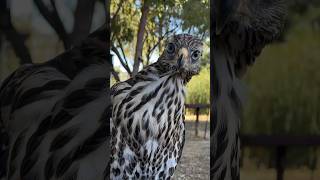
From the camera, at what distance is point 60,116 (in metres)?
3.08

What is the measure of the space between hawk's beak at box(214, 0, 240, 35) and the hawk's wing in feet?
3.15

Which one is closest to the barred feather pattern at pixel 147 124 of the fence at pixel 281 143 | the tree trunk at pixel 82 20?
the tree trunk at pixel 82 20

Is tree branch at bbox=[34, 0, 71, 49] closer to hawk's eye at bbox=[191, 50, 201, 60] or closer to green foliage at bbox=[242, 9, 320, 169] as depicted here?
hawk's eye at bbox=[191, 50, 201, 60]

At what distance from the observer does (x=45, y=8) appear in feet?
10.0

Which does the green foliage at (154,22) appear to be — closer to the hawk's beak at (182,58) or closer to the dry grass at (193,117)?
the hawk's beak at (182,58)

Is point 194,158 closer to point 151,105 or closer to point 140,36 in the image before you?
point 151,105

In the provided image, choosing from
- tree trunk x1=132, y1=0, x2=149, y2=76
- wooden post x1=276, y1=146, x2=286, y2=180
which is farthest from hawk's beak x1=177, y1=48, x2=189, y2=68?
wooden post x1=276, y1=146, x2=286, y2=180

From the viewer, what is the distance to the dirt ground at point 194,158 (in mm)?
3574

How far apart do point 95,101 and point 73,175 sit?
428 millimetres

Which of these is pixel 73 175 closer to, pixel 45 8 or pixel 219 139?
pixel 45 8

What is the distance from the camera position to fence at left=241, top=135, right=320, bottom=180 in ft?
13.9

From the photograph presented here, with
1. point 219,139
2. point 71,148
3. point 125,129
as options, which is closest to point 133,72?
point 125,129

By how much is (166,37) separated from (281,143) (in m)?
1.40

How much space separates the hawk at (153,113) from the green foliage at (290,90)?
2.74 ft
